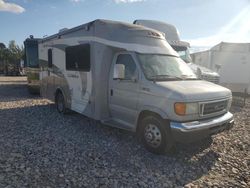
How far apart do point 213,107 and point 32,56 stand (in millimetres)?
11765

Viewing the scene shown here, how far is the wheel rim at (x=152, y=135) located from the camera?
5285 mm

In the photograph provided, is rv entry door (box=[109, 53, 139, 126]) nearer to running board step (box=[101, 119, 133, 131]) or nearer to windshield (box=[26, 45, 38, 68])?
running board step (box=[101, 119, 133, 131])

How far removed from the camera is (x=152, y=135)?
212 inches

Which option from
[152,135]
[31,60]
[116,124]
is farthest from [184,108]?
[31,60]

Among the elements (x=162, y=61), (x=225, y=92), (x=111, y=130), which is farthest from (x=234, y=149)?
(x=111, y=130)

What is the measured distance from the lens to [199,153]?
5551mm

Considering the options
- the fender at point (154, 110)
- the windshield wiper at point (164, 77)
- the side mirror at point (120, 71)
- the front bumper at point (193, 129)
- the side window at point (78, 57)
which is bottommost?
the front bumper at point (193, 129)

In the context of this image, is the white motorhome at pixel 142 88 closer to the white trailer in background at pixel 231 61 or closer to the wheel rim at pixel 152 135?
the wheel rim at pixel 152 135

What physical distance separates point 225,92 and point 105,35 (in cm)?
324

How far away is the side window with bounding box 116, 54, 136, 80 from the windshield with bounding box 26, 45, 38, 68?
936 cm

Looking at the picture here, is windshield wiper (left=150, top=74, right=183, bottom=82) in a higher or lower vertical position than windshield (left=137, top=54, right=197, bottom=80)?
lower

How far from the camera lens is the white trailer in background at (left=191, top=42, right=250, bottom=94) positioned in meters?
18.7

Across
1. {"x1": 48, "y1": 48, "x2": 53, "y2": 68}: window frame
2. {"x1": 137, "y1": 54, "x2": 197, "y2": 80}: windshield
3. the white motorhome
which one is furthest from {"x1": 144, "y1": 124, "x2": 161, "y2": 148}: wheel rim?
{"x1": 48, "y1": 48, "x2": 53, "y2": 68}: window frame

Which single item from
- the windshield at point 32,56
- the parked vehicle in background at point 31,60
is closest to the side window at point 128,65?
the parked vehicle in background at point 31,60
